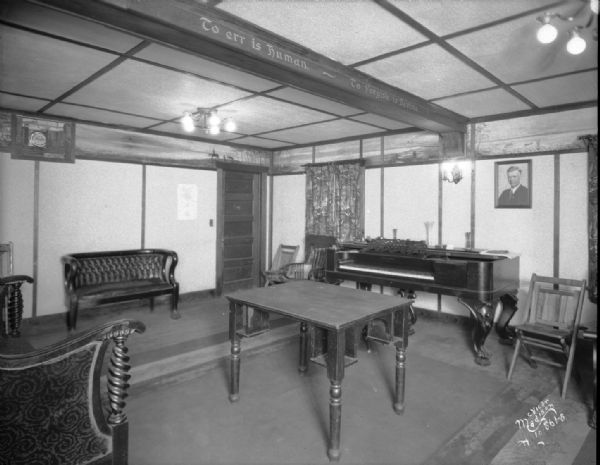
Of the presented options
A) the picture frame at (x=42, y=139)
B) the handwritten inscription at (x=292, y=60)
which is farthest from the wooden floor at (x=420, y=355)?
the handwritten inscription at (x=292, y=60)

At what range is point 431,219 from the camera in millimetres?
5980

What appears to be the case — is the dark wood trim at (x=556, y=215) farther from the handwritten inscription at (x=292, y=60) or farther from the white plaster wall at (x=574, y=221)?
the handwritten inscription at (x=292, y=60)

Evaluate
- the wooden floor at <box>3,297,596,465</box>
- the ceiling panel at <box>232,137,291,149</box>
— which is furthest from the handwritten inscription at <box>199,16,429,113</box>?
the ceiling panel at <box>232,137,291,149</box>

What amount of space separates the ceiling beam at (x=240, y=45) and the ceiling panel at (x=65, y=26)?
22.5 inches

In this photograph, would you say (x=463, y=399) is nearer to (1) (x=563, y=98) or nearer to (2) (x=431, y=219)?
(2) (x=431, y=219)

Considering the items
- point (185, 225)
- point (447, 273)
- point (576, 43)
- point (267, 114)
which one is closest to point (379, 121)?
point (267, 114)

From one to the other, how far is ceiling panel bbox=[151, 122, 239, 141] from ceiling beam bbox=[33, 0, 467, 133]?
3.20m

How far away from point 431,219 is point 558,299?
81.2 inches

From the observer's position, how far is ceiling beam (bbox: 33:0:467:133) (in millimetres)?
2359

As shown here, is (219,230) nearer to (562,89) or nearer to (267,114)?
(267,114)

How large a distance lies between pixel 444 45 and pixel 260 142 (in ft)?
15.4

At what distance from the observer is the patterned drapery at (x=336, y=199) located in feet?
22.2

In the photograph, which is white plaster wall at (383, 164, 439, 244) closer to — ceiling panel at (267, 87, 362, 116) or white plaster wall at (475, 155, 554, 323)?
white plaster wall at (475, 155, 554, 323)

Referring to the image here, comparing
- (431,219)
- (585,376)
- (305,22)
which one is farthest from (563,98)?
(305,22)
